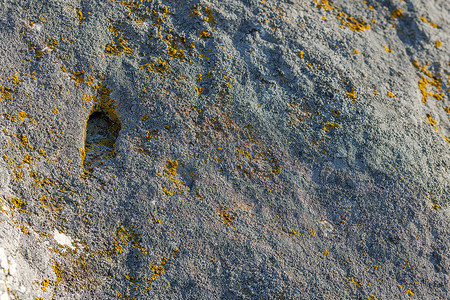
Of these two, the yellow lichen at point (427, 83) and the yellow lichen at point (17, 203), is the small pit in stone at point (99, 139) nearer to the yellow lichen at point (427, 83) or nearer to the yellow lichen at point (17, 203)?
the yellow lichen at point (17, 203)

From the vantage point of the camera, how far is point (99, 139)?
3.88 meters

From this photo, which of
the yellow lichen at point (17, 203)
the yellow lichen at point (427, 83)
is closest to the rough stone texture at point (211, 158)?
the yellow lichen at point (17, 203)

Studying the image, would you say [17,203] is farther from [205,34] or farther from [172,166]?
[205,34]

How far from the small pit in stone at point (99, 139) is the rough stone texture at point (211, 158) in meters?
0.01

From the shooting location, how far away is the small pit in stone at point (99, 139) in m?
3.67

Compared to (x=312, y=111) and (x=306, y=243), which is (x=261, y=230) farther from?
(x=312, y=111)

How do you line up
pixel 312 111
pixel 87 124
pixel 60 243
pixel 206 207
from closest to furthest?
pixel 60 243, pixel 206 207, pixel 87 124, pixel 312 111

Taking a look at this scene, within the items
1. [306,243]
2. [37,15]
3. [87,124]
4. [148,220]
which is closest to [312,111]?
[306,243]

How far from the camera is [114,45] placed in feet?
13.4

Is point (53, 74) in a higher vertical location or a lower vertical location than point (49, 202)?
higher

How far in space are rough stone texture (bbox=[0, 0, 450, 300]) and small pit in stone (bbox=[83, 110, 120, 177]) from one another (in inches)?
0.5

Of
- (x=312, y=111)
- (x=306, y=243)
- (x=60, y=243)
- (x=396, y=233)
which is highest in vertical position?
(x=312, y=111)

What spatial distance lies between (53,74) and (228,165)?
198cm

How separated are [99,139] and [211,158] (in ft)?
3.85
